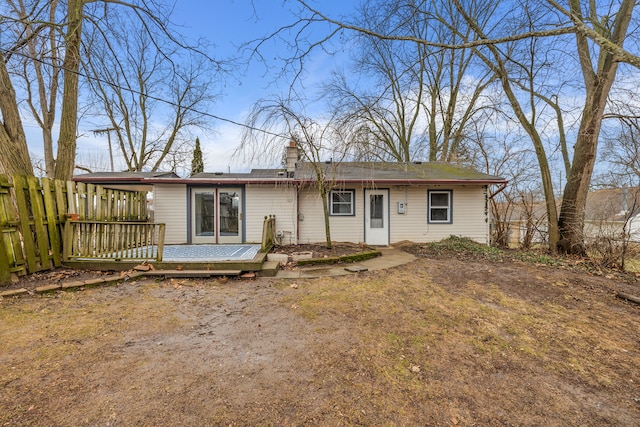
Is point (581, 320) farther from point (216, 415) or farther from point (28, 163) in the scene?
point (28, 163)

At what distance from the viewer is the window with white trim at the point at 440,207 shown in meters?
9.46

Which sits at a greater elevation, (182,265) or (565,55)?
(565,55)

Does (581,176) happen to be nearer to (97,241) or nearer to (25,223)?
(97,241)

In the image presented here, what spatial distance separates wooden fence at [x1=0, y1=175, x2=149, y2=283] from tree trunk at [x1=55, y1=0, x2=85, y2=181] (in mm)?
1226

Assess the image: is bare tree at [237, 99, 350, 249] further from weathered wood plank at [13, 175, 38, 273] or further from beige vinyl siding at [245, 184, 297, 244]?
weathered wood plank at [13, 175, 38, 273]

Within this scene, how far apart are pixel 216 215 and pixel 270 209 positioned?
1.82 meters

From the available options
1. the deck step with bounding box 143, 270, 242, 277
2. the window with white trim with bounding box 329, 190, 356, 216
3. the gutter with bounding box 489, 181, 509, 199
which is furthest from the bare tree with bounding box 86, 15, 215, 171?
the gutter with bounding box 489, 181, 509, 199

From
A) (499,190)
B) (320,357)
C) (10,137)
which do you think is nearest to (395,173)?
(499,190)

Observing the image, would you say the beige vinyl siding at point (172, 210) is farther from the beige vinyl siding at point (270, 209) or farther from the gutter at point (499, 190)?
the gutter at point (499, 190)

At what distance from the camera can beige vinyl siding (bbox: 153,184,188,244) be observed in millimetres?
8750

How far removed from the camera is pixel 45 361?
252 cm

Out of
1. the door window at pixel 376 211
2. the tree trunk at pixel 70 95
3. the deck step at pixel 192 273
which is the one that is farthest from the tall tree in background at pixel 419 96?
the tree trunk at pixel 70 95

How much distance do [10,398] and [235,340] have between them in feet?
5.60

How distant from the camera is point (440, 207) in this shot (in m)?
9.46
